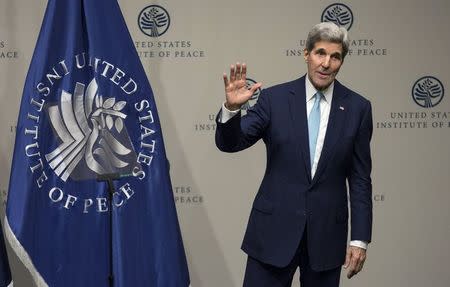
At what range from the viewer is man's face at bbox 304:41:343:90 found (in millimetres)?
2238

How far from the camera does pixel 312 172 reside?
2.25m

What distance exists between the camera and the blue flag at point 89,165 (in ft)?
8.87

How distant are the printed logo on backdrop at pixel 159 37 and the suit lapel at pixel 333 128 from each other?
4.68ft

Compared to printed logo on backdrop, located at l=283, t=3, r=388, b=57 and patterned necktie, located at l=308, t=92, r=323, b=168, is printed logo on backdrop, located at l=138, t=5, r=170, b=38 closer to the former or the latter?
printed logo on backdrop, located at l=283, t=3, r=388, b=57

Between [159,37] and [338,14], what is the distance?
3.18 feet

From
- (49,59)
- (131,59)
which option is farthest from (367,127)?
(49,59)

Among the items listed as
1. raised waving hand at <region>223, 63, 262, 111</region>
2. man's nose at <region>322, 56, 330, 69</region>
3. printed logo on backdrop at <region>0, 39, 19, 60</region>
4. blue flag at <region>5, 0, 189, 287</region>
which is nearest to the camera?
raised waving hand at <region>223, 63, 262, 111</region>

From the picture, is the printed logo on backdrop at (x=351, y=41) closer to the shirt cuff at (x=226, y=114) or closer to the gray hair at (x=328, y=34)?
the gray hair at (x=328, y=34)

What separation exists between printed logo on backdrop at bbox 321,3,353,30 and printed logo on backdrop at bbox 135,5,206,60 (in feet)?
2.51

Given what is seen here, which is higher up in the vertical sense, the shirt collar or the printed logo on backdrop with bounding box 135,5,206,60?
the printed logo on backdrop with bounding box 135,5,206,60

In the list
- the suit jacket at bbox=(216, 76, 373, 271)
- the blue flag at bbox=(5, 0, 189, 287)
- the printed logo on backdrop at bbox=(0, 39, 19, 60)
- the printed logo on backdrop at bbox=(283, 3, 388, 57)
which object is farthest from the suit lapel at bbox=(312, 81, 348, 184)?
the printed logo on backdrop at bbox=(0, 39, 19, 60)

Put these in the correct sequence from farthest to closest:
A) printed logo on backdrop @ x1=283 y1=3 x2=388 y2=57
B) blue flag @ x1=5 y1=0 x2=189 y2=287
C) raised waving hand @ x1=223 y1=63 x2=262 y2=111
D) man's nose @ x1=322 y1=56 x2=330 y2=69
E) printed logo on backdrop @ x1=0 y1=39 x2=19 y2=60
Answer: printed logo on backdrop @ x1=283 y1=3 x2=388 y2=57, printed logo on backdrop @ x1=0 y1=39 x2=19 y2=60, blue flag @ x1=5 y1=0 x2=189 y2=287, man's nose @ x1=322 y1=56 x2=330 y2=69, raised waving hand @ x1=223 y1=63 x2=262 y2=111

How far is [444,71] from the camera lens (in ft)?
12.0

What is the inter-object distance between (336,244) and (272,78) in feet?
Answer: 4.85
